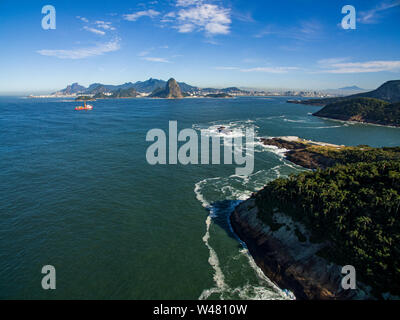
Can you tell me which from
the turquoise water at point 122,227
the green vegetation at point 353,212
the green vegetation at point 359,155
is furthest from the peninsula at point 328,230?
the green vegetation at point 359,155

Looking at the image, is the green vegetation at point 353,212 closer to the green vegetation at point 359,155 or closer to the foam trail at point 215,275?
the foam trail at point 215,275

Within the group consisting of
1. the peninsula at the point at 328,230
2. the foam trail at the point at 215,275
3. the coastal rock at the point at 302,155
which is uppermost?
the coastal rock at the point at 302,155

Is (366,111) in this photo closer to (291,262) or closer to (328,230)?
(328,230)

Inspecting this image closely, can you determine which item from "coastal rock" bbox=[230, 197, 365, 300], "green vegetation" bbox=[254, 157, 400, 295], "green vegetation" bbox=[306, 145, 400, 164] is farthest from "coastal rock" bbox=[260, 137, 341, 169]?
"coastal rock" bbox=[230, 197, 365, 300]

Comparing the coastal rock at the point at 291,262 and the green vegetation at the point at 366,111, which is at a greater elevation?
the green vegetation at the point at 366,111

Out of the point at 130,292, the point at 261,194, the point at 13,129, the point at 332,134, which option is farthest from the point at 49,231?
the point at 332,134
